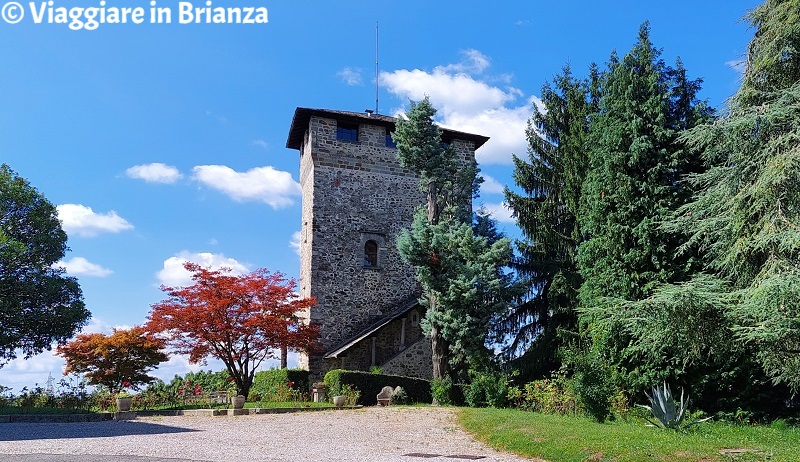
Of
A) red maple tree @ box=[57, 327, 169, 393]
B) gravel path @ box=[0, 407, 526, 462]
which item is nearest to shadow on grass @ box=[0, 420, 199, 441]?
gravel path @ box=[0, 407, 526, 462]

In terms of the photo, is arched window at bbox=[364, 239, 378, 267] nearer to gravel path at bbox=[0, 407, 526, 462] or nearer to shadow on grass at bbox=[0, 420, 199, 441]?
gravel path at bbox=[0, 407, 526, 462]

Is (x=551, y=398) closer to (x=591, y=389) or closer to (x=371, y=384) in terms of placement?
(x=591, y=389)

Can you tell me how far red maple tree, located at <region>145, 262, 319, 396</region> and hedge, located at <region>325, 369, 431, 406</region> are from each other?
1936 mm

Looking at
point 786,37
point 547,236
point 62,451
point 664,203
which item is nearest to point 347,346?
point 547,236

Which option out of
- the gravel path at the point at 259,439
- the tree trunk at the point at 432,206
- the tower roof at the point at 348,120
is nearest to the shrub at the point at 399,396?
the gravel path at the point at 259,439

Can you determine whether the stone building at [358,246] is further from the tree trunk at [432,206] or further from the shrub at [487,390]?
the shrub at [487,390]

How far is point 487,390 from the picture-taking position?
1786cm

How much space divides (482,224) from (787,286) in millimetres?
10797

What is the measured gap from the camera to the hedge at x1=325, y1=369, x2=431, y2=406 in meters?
19.6

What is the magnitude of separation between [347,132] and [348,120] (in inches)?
18.4

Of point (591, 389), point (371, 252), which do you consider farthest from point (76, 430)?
point (371, 252)

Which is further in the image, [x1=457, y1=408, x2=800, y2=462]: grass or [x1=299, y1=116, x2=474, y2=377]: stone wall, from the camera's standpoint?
[x1=299, y1=116, x2=474, y2=377]: stone wall

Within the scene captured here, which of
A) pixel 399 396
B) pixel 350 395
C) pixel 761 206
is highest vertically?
pixel 761 206

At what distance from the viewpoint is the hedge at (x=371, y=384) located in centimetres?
1961
